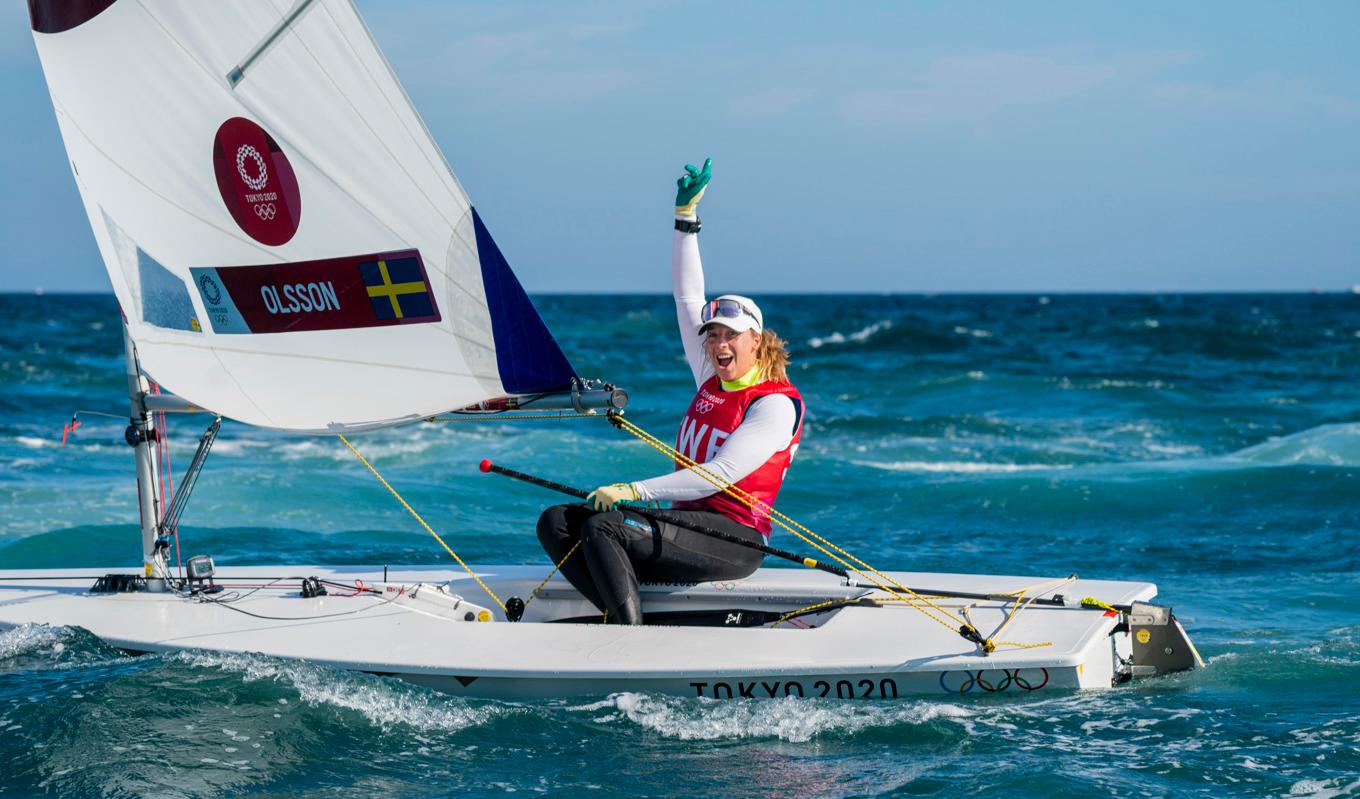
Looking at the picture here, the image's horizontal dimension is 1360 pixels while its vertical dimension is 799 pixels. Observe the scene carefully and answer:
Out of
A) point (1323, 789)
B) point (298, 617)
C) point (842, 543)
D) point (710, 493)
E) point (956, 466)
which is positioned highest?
point (710, 493)

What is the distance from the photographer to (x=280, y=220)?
478cm

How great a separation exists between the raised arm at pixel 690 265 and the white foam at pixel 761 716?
4.28 ft

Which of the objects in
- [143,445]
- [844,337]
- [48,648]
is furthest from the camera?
[844,337]

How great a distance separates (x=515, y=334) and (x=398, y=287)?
0.43 meters

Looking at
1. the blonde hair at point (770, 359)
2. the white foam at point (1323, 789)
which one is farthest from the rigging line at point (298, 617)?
the white foam at point (1323, 789)

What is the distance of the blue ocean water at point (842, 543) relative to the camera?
4078mm

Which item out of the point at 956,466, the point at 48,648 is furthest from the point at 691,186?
the point at 956,466

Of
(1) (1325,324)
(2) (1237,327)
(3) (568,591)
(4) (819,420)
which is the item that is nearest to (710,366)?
(3) (568,591)

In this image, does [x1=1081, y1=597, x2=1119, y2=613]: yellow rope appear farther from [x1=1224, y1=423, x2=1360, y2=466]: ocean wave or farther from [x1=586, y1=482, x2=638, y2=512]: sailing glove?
[x1=1224, y1=423, x2=1360, y2=466]: ocean wave

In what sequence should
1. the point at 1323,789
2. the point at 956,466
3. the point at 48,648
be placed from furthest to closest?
the point at 956,466 → the point at 48,648 → the point at 1323,789

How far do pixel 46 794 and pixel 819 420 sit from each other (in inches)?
488

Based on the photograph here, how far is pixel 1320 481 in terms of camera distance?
1023 centimetres

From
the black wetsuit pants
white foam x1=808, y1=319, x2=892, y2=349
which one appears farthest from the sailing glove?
white foam x1=808, y1=319, x2=892, y2=349

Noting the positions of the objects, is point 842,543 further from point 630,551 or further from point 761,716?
point 761,716
